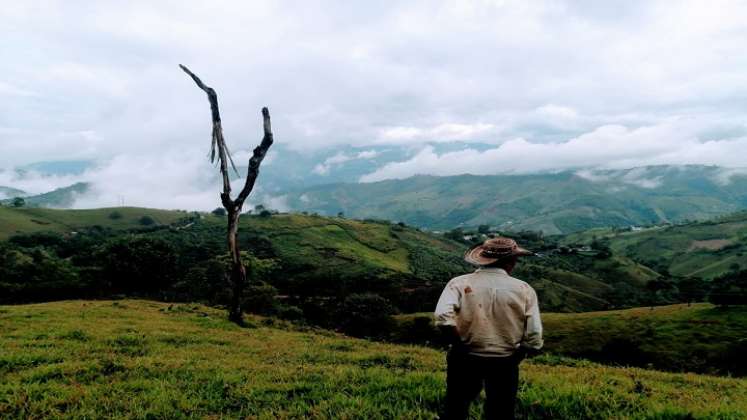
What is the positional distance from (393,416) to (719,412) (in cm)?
610

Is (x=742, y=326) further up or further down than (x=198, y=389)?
further down

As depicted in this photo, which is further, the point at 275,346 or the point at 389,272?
the point at 389,272

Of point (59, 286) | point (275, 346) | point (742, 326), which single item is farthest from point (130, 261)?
point (742, 326)

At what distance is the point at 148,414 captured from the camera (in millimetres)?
9680

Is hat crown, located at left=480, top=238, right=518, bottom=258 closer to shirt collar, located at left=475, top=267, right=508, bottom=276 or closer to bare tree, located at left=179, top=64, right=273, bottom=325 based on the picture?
shirt collar, located at left=475, top=267, right=508, bottom=276

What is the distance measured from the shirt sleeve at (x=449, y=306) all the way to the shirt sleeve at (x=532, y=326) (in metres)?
1.04

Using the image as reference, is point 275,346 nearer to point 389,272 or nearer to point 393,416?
point 393,416

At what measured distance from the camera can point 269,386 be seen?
37.4ft

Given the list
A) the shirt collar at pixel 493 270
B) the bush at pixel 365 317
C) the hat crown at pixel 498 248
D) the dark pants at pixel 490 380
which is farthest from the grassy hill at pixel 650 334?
the hat crown at pixel 498 248

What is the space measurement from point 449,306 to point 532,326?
4.20 feet

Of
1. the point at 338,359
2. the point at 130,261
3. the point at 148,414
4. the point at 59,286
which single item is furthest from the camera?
the point at 130,261

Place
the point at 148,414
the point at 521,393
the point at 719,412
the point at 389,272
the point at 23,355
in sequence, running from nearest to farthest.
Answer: the point at 719,412 < the point at 148,414 < the point at 521,393 < the point at 23,355 < the point at 389,272

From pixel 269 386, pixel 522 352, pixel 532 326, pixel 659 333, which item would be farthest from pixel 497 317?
pixel 659 333

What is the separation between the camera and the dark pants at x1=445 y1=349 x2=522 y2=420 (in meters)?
7.30
